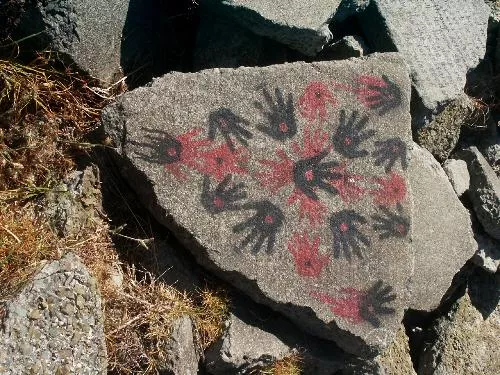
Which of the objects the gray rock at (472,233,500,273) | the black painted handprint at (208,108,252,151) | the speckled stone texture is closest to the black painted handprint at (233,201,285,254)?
the black painted handprint at (208,108,252,151)

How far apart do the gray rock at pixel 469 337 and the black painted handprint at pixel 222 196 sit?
4.64 feet

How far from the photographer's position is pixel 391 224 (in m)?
2.91

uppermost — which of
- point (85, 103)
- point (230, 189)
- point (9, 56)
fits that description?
point (9, 56)

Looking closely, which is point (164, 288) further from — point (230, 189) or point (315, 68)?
point (315, 68)

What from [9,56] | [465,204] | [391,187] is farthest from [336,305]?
[9,56]

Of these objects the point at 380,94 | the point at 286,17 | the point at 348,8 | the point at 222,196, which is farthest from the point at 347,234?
the point at 348,8

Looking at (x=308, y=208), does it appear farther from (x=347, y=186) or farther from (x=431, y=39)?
(x=431, y=39)

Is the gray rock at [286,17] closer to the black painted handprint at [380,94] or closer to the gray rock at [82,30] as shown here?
the black painted handprint at [380,94]

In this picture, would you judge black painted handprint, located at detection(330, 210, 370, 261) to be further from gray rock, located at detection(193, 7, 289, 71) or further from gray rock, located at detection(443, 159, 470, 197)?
gray rock, located at detection(443, 159, 470, 197)

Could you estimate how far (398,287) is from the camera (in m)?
2.86

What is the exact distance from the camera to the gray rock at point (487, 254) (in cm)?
356

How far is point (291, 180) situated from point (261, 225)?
233 millimetres

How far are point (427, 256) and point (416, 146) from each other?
0.56m

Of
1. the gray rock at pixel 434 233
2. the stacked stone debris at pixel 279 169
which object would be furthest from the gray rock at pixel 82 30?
the gray rock at pixel 434 233
